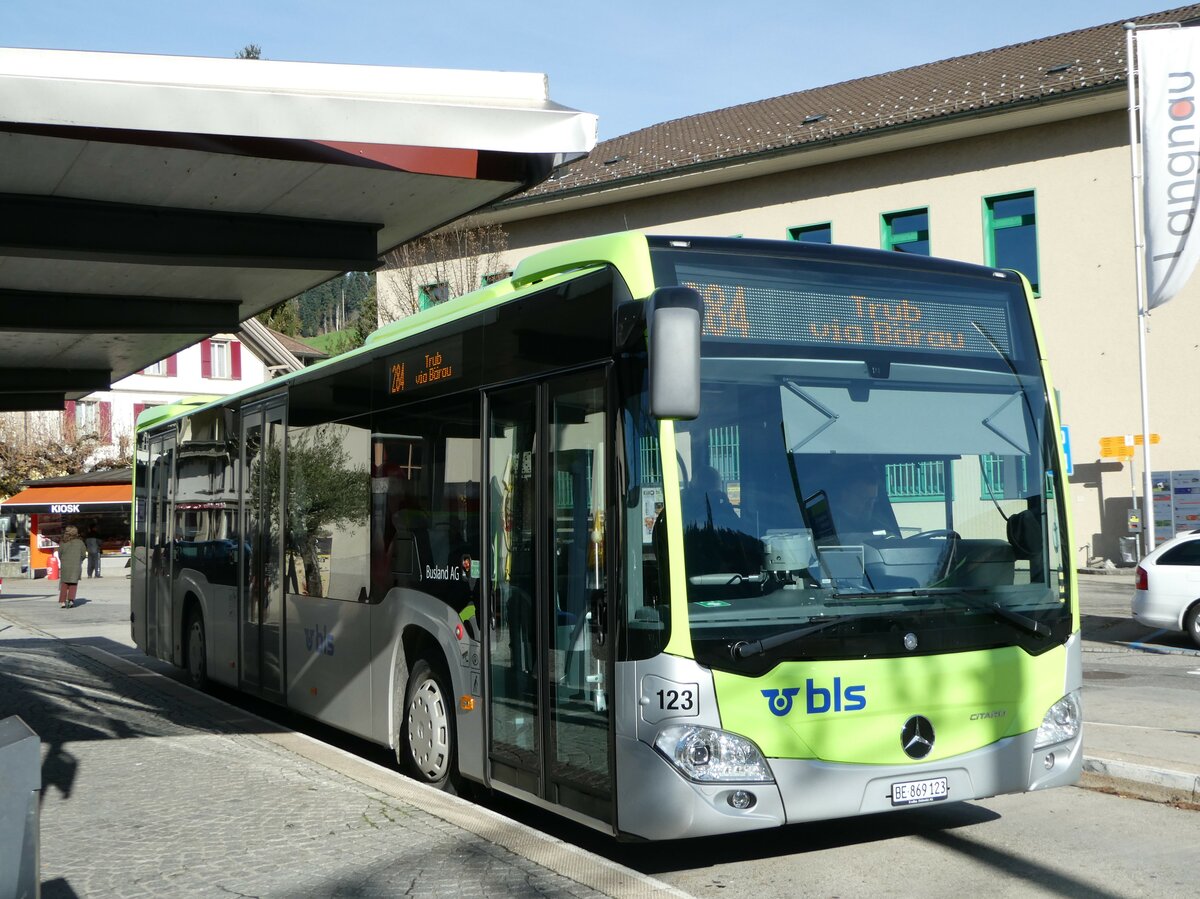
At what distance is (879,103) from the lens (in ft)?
107

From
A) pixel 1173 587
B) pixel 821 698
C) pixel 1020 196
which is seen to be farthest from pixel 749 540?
pixel 1020 196

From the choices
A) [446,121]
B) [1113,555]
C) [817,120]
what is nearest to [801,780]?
[446,121]

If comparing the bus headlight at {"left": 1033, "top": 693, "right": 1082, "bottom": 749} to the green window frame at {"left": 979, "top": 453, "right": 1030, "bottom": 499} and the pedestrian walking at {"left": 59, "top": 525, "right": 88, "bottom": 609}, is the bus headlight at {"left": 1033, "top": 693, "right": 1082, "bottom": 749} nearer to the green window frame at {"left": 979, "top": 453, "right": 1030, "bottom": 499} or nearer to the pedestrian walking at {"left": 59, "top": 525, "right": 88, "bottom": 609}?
the green window frame at {"left": 979, "top": 453, "right": 1030, "bottom": 499}

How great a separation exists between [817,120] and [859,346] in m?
28.3

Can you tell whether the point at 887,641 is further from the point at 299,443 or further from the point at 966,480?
the point at 299,443

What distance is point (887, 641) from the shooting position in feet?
20.1

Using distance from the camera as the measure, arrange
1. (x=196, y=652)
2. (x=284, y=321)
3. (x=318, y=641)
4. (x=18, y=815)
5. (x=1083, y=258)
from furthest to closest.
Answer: (x=284, y=321) < (x=1083, y=258) < (x=196, y=652) < (x=318, y=641) < (x=18, y=815)

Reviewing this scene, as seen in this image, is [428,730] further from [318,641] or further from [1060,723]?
[1060,723]

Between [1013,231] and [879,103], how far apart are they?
16.9ft

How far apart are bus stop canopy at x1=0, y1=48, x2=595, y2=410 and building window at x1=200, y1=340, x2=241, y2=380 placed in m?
59.4

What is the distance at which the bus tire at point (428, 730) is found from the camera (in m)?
8.06


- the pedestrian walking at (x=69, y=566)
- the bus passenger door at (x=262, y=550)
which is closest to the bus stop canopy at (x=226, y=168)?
the bus passenger door at (x=262, y=550)

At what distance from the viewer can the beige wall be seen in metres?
27.7

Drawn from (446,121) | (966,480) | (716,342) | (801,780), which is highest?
(446,121)
